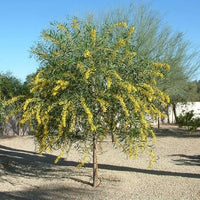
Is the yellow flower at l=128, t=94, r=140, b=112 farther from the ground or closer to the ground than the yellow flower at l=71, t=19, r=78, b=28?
closer to the ground

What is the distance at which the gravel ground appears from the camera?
7.24 meters

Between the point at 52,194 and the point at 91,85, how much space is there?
2449 mm

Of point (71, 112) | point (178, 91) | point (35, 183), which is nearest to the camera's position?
point (71, 112)

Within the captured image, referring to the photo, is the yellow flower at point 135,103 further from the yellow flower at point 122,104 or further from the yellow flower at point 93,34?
the yellow flower at point 93,34

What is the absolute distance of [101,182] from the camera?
323 inches

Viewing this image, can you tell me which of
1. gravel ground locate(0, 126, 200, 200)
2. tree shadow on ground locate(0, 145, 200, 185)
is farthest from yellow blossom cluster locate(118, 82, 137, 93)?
tree shadow on ground locate(0, 145, 200, 185)

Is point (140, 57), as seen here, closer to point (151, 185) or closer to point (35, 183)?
point (151, 185)

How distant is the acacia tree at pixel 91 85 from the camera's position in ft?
21.4

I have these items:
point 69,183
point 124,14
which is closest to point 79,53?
point 69,183

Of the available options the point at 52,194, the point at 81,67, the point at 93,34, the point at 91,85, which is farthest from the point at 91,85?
the point at 52,194

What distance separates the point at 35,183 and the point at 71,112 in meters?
2.70

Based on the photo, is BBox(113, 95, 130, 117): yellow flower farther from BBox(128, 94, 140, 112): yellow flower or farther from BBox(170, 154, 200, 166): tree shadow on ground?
BBox(170, 154, 200, 166): tree shadow on ground

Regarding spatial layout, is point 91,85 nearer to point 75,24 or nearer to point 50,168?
point 75,24

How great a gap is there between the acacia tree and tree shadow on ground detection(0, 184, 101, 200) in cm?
104
